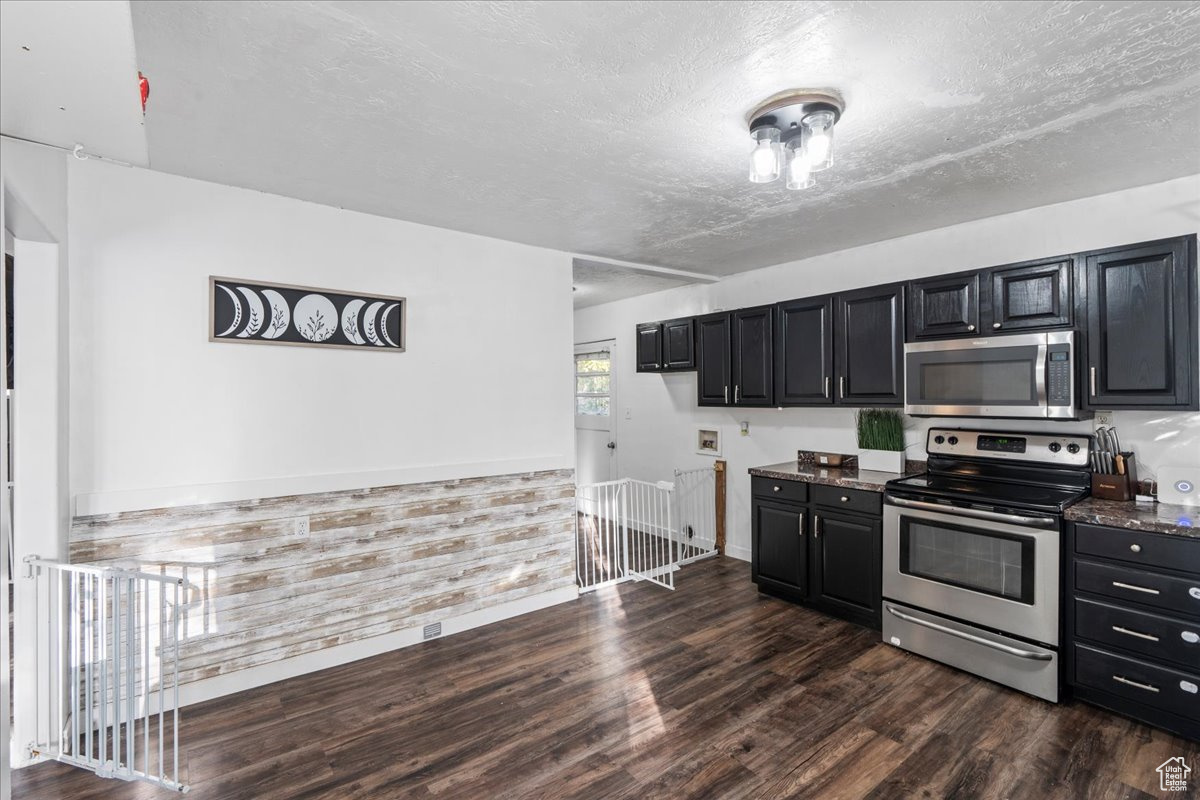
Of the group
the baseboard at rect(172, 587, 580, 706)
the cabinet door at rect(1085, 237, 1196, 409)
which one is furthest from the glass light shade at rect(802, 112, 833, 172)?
the baseboard at rect(172, 587, 580, 706)

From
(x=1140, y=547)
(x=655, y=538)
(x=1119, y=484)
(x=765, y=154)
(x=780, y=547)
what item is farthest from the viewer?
(x=655, y=538)

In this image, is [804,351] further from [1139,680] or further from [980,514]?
[1139,680]

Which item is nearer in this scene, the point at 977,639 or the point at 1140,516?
the point at 1140,516

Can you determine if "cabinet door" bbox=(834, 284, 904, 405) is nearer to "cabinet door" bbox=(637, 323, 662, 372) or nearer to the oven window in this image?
the oven window

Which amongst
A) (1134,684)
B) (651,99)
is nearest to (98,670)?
(651,99)

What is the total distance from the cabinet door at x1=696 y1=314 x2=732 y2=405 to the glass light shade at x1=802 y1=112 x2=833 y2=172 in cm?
250

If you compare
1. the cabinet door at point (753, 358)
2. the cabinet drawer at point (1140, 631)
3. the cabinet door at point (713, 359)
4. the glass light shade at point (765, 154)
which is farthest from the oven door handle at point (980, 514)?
the glass light shade at point (765, 154)

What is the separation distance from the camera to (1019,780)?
216cm

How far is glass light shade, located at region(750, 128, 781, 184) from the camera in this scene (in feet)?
7.16

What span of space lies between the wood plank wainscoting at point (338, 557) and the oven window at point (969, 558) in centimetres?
228

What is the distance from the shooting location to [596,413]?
6777 millimetres

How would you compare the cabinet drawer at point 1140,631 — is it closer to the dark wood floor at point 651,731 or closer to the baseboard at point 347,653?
the dark wood floor at point 651,731

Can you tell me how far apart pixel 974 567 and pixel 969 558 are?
A: 5 centimetres

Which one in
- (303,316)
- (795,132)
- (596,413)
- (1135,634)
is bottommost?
(1135,634)
